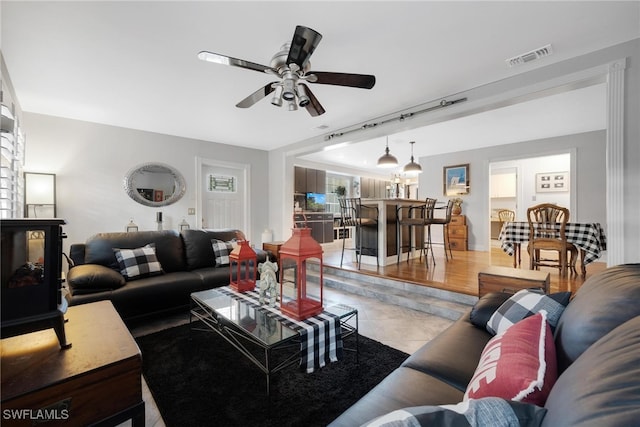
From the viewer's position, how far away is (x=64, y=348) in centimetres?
117

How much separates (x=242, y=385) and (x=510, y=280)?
225 centimetres

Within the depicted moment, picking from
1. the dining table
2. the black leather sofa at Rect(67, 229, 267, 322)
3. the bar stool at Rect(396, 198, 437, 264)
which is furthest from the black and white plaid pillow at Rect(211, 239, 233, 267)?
the dining table

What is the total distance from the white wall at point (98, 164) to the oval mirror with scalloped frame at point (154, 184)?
84mm

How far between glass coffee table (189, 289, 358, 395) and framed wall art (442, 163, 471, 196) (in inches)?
210

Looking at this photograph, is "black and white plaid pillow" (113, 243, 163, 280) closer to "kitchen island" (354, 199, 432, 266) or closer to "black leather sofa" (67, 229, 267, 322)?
"black leather sofa" (67, 229, 267, 322)

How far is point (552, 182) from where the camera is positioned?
22.1ft

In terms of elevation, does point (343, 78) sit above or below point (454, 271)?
above

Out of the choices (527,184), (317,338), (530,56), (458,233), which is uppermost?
(530,56)

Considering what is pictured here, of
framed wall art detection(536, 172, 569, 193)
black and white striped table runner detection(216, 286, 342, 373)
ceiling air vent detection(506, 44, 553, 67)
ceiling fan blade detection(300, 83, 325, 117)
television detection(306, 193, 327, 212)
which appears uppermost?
ceiling air vent detection(506, 44, 553, 67)

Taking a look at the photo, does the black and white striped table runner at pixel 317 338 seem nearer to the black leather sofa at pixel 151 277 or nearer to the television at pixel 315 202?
the black leather sofa at pixel 151 277

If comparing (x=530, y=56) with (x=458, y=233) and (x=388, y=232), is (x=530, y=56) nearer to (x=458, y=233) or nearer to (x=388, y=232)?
(x=388, y=232)

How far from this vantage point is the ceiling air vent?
92.4 inches

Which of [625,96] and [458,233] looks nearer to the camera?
[625,96]

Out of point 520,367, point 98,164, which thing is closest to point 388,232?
point 520,367
